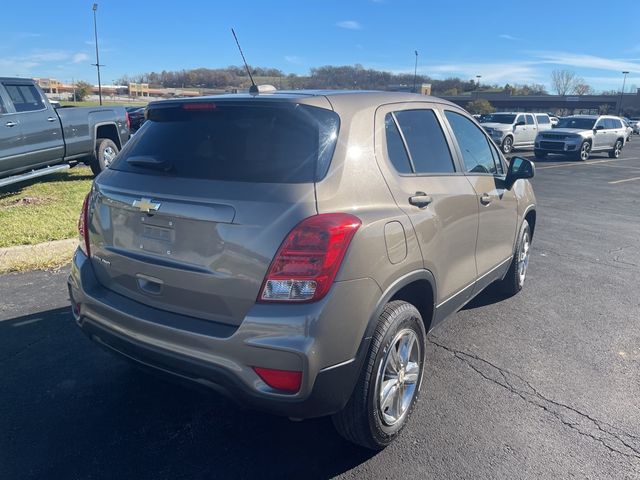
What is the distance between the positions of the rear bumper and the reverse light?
2 cm

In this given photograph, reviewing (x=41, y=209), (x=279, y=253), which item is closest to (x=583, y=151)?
(x=41, y=209)

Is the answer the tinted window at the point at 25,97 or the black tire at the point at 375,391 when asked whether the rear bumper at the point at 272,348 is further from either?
the tinted window at the point at 25,97

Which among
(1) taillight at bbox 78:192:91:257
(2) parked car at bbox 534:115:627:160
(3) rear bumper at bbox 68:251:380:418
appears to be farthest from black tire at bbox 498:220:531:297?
(2) parked car at bbox 534:115:627:160

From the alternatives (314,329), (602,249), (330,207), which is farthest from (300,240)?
(602,249)

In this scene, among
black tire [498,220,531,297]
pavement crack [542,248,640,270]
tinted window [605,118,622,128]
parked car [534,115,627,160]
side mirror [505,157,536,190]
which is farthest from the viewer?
tinted window [605,118,622,128]

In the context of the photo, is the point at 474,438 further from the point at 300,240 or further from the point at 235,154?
the point at 235,154

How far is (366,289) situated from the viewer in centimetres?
249

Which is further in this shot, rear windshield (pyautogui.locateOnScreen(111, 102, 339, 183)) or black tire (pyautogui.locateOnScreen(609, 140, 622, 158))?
black tire (pyautogui.locateOnScreen(609, 140, 622, 158))

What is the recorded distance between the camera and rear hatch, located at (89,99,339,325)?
7.80 ft

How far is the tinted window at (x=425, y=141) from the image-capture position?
321 cm

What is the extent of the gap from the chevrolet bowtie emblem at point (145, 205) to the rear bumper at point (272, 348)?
51 cm

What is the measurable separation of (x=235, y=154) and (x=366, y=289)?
0.93m

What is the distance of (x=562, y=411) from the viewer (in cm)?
330

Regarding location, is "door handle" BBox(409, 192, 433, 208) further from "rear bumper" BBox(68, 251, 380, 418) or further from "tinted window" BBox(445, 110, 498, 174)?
"tinted window" BBox(445, 110, 498, 174)
